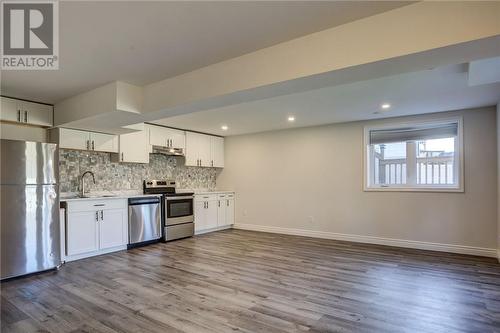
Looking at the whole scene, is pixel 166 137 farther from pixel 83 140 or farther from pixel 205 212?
pixel 205 212

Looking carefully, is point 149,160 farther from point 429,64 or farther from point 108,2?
point 429,64

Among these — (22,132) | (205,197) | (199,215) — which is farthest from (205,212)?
(22,132)

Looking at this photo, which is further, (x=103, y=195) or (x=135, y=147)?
(x=135, y=147)

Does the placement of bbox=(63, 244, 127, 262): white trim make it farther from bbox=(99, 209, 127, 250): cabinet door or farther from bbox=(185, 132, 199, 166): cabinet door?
bbox=(185, 132, 199, 166): cabinet door

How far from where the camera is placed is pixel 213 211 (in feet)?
21.8

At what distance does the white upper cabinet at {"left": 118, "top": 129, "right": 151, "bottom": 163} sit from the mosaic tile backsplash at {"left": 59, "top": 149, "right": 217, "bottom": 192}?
0.32m

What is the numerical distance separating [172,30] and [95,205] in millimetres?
3380

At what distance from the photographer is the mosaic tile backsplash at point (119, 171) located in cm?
478

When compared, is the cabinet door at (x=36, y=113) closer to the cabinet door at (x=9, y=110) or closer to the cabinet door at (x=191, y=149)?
the cabinet door at (x=9, y=110)

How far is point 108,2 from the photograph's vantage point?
73.7 inches

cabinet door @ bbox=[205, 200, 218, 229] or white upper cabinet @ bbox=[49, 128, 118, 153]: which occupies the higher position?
white upper cabinet @ bbox=[49, 128, 118, 153]

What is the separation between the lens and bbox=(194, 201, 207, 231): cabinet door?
20.6 ft

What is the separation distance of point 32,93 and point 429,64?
4.51 m

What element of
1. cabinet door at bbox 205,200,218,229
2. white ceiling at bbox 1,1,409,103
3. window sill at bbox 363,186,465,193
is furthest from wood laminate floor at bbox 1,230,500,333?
white ceiling at bbox 1,1,409,103
